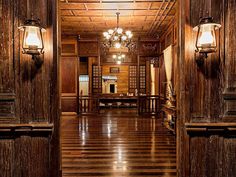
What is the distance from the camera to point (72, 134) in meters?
5.69

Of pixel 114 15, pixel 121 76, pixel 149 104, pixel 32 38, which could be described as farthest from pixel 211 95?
pixel 121 76

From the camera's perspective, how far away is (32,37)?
220 centimetres

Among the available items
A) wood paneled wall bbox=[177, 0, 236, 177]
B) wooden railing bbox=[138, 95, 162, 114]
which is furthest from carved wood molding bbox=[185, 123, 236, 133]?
wooden railing bbox=[138, 95, 162, 114]

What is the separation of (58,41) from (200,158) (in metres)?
2.12

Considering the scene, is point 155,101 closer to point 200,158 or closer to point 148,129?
point 148,129

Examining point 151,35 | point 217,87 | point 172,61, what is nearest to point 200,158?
point 217,87

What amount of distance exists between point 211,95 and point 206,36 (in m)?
0.65

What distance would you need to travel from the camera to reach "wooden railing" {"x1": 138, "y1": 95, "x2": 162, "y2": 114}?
9.10 meters

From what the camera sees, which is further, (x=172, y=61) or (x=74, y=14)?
(x=172, y=61)

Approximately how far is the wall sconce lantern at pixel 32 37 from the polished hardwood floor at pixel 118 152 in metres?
1.89

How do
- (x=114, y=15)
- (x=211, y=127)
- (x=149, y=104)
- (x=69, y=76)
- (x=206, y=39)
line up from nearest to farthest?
(x=206, y=39) < (x=211, y=127) < (x=114, y=15) < (x=149, y=104) < (x=69, y=76)

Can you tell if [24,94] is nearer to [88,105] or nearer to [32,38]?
[32,38]

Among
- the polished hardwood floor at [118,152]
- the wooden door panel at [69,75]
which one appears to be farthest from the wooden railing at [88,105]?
A: the polished hardwood floor at [118,152]

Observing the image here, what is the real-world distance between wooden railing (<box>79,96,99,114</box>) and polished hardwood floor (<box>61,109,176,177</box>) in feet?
10.2
